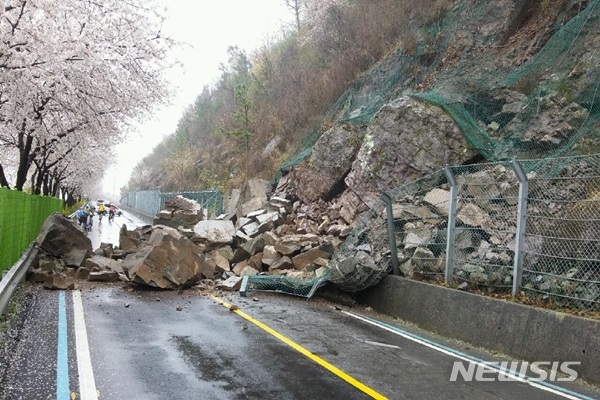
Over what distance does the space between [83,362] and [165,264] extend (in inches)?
243

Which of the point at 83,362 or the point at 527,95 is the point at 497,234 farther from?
the point at 83,362

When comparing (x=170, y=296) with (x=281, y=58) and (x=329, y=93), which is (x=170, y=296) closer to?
(x=329, y=93)

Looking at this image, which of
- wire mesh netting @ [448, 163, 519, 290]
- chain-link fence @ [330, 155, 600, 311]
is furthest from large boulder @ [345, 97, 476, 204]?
wire mesh netting @ [448, 163, 519, 290]

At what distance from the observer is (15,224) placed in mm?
12109

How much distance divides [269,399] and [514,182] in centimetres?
739

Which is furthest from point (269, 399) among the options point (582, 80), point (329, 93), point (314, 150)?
point (329, 93)

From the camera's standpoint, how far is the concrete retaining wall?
20.9 feet

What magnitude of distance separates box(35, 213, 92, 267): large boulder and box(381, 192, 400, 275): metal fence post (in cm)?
813

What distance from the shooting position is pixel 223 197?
2858 centimetres

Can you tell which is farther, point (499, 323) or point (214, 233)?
point (214, 233)

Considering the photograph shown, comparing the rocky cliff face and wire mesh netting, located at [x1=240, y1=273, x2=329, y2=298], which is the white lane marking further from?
the rocky cliff face

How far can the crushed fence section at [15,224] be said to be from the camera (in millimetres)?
10414

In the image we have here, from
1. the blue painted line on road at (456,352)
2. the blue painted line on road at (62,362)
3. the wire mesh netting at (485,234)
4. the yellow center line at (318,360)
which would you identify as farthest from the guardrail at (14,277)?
the wire mesh netting at (485,234)

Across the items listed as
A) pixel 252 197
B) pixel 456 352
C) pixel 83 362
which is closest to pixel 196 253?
pixel 83 362
